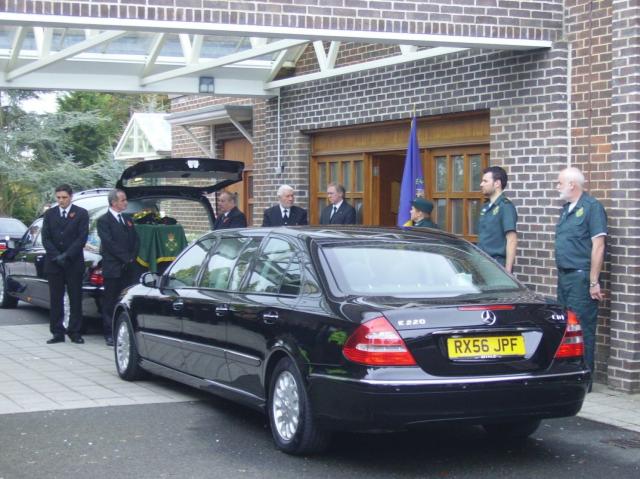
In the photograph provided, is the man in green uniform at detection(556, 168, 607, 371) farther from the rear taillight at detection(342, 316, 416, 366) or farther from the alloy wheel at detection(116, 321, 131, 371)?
the alloy wheel at detection(116, 321, 131, 371)

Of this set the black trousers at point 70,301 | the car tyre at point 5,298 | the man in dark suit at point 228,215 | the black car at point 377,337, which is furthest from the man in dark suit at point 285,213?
the car tyre at point 5,298

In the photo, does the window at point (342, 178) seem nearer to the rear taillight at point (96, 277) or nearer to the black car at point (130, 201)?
the black car at point (130, 201)

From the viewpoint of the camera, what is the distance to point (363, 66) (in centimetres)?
1340

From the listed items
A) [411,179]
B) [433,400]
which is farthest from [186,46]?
[433,400]

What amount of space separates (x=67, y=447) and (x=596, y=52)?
5.87m

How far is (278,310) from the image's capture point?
23.8ft

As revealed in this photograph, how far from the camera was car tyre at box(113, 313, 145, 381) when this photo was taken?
980 cm

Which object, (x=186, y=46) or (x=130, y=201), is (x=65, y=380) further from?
(x=186, y=46)

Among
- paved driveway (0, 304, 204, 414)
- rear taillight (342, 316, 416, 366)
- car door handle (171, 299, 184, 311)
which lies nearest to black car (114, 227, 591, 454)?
rear taillight (342, 316, 416, 366)

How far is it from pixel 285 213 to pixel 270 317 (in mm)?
5834

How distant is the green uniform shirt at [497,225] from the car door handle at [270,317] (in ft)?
10.8

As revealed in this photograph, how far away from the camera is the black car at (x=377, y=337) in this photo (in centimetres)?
641

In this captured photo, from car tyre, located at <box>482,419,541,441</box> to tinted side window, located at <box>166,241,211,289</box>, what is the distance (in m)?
2.66

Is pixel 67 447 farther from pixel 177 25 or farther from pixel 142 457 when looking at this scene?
pixel 177 25
